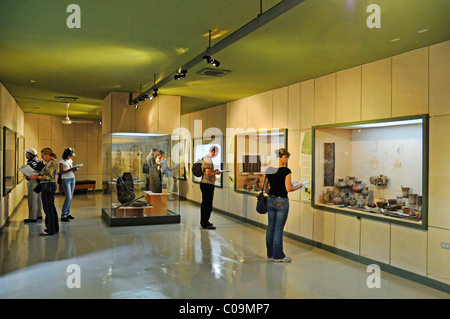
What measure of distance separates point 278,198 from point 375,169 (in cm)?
192

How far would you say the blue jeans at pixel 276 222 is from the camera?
202 inches

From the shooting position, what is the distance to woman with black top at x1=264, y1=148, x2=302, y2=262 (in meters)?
5.10

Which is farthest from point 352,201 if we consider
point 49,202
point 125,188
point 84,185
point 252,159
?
point 84,185

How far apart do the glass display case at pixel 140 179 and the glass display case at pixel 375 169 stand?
140 inches

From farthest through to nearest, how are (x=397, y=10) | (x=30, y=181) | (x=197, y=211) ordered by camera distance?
(x=197, y=211)
(x=30, y=181)
(x=397, y=10)

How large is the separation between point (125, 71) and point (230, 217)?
4.70 m

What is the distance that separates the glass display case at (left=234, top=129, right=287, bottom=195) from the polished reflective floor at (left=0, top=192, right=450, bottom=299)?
5.54ft

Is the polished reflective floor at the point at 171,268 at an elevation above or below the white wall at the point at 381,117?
below

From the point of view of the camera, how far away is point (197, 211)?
1017 centimetres

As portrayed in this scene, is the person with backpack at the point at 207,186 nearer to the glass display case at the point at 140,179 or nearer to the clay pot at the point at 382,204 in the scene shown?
the glass display case at the point at 140,179

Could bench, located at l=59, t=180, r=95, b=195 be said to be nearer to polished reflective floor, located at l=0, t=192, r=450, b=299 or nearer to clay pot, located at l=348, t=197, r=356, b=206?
polished reflective floor, located at l=0, t=192, r=450, b=299

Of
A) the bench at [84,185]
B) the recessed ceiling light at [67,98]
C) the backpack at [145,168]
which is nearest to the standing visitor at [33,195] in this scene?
the recessed ceiling light at [67,98]
